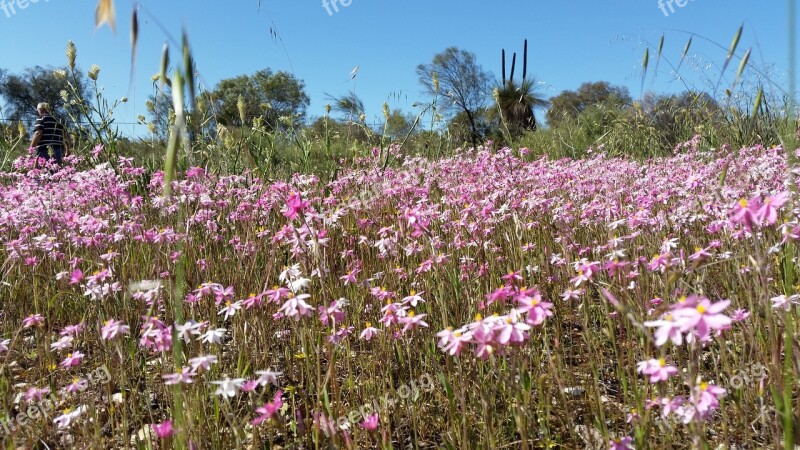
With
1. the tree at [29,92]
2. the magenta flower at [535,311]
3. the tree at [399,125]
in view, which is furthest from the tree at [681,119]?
the tree at [29,92]

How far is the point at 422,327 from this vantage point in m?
2.42

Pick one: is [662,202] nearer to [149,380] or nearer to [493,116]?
[149,380]

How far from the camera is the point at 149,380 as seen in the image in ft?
7.86

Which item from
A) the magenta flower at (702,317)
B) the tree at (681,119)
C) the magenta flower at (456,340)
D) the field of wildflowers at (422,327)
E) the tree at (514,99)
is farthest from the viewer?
the tree at (514,99)

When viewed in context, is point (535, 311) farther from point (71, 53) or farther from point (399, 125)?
point (399, 125)

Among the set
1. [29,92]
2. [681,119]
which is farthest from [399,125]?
[29,92]

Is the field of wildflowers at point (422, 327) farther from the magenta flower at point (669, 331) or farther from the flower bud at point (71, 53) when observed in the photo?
the flower bud at point (71, 53)

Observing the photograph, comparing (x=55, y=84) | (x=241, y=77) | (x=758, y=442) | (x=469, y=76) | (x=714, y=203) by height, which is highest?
(x=241, y=77)

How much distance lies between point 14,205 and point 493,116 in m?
18.7

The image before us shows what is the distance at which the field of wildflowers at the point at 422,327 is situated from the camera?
1.48m

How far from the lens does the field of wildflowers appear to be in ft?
4.87

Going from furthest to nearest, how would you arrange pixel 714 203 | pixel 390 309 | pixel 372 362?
1. pixel 714 203
2. pixel 372 362
3. pixel 390 309

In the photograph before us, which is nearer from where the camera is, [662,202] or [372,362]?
[372,362]

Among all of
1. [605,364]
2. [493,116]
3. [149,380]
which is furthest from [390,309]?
[493,116]
